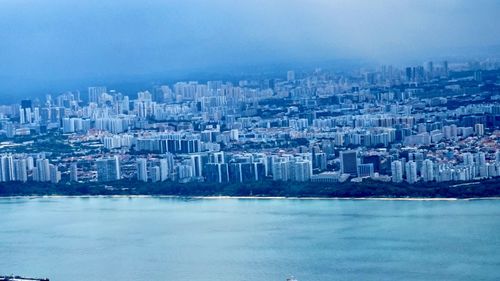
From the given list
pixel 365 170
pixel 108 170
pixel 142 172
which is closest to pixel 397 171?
pixel 365 170

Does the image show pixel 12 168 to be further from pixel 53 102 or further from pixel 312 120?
pixel 53 102

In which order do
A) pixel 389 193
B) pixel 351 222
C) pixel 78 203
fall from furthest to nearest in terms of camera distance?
1. pixel 78 203
2. pixel 389 193
3. pixel 351 222

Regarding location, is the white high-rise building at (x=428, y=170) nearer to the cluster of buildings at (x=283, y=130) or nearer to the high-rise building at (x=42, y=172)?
the cluster of buildings at (x=283, y=130)

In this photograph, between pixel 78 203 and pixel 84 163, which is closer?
pixel 78 203

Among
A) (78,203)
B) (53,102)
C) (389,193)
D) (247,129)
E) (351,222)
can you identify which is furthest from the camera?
(53,102)

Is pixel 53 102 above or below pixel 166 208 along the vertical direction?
above

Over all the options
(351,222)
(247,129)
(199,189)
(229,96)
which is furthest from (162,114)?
(351,222)
